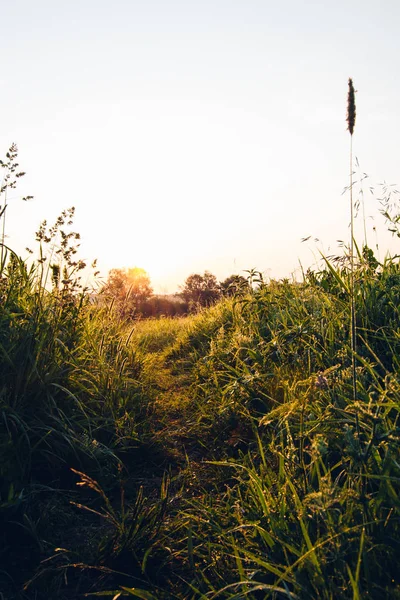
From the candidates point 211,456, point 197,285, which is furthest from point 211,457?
point 197,285

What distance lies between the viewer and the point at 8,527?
2016 millimetres

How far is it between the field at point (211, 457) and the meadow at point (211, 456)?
0.03 ft

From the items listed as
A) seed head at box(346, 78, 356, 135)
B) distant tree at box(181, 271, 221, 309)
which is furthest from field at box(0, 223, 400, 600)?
distant tree at box(181, 271, 221, 309)

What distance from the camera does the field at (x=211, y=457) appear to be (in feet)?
5.08

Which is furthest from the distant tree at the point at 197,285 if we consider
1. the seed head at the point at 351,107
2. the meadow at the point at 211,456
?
the seed head at the point at 351,107

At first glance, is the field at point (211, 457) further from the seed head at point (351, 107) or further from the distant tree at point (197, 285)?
the distant tree at point (197, 285)

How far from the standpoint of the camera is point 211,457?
288 cm

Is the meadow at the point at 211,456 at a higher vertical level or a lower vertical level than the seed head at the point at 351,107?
lower

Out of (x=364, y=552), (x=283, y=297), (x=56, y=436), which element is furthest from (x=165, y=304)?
(x=364, y=552)

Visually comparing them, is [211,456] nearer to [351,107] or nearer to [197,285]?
[351,107]

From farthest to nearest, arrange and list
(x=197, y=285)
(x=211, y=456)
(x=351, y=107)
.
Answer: (x=197, y=285) < (x=211, y=456) < (x=351, y=107)

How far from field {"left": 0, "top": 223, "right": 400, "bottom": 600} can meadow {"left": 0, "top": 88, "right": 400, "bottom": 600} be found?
0.4 inches

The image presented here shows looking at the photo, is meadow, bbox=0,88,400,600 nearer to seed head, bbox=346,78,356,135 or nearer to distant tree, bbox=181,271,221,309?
seed head, bbox=346,78,356,135

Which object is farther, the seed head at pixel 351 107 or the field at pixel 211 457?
the field at pixel 211 457
